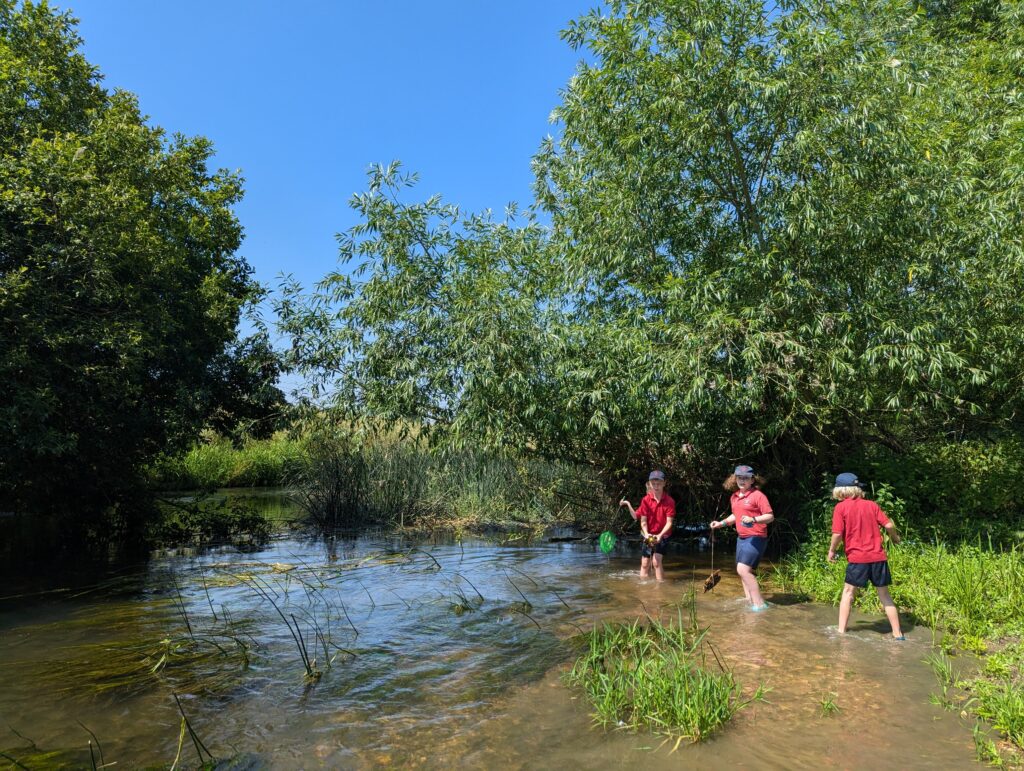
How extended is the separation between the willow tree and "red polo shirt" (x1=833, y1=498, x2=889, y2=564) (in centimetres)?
198

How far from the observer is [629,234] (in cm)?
1012

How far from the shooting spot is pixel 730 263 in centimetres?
952

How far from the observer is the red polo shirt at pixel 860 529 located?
6730mm

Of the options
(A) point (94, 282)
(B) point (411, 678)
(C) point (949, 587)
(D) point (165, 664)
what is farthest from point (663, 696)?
(A) point (94, 282)

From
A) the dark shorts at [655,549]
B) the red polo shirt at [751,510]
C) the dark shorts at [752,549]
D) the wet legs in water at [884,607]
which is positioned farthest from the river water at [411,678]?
the red polo shirt at [751,510]

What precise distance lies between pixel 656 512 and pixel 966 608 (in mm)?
3886

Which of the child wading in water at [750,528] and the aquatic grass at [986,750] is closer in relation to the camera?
the aquatic grass at [986,750]

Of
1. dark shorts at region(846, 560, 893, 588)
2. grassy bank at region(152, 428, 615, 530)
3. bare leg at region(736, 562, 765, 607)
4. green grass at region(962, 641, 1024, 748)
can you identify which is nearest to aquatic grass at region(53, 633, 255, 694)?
bare leg at region(736, 562, 765, 607)

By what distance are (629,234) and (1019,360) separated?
5.99 metres

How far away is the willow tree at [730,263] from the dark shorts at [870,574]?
242 cm

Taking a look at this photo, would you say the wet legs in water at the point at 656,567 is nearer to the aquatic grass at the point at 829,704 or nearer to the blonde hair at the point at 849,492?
the blonde hair at the point at 849,492

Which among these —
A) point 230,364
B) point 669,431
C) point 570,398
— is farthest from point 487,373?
point 230,364

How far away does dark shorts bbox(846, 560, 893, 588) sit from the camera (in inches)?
263

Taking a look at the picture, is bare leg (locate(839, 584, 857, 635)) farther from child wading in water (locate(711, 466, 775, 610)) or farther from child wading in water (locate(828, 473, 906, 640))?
child wading in water (locate(711, 466, 775, 610))
